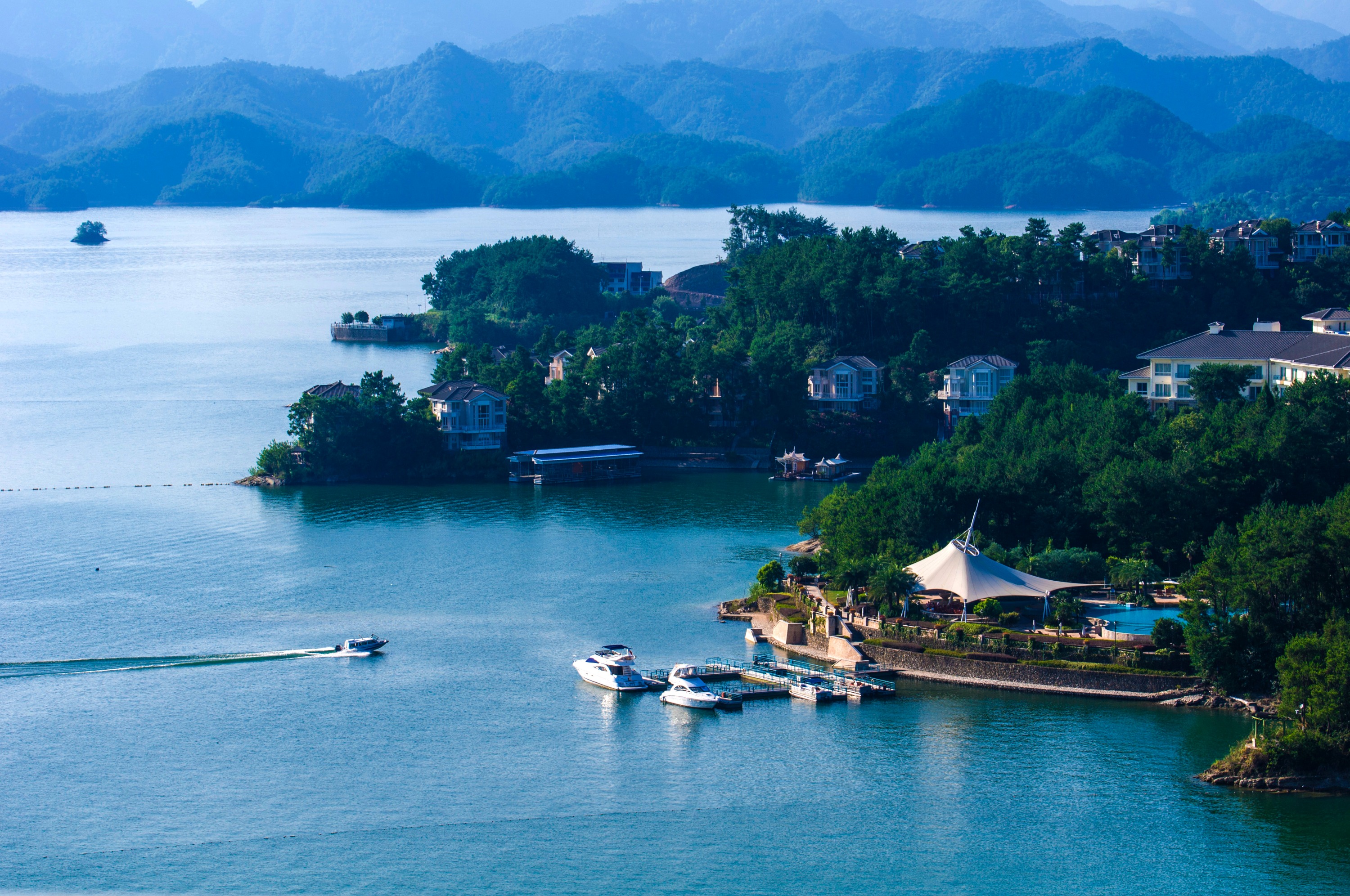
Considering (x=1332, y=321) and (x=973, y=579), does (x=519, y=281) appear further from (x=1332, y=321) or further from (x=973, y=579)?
(x=973, y=579)

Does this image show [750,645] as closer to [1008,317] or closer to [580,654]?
Result: [580,654]

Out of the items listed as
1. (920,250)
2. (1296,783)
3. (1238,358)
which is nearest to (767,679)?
(1296,783)

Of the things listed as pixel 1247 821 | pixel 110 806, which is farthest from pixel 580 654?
pixel 1247 821

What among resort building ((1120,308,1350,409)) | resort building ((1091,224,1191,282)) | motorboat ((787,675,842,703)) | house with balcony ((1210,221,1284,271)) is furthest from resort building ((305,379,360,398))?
house with balcony ((1210,221,1284,271))

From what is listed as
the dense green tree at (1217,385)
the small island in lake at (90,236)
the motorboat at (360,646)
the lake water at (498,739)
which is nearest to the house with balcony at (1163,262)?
the dense green tree at (1217,385)

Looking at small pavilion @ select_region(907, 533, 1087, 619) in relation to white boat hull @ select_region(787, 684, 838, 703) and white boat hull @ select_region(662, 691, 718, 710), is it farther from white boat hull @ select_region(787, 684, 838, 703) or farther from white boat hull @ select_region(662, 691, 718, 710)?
white boat hull @ select_region(662, 691, 718, 710)

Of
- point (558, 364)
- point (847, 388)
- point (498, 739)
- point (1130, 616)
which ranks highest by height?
point (558, 364)
